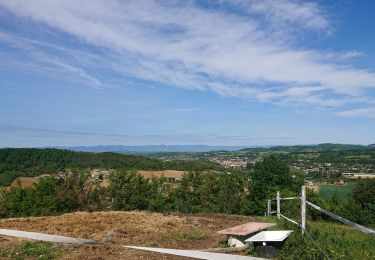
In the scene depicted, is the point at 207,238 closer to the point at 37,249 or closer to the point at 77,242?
the point at 77,242

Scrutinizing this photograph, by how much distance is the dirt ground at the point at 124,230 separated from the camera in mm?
10276

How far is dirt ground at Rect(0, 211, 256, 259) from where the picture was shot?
10.3 meters

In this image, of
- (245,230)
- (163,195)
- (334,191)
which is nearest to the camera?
(245,230)

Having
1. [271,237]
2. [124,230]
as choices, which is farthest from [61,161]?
[271,237]

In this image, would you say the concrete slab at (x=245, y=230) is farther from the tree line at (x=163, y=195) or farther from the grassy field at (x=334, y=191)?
the grassy field at (x=334, y=191)

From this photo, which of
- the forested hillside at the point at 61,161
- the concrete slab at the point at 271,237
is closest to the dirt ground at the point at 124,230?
the concrete slab at the point at 271,237

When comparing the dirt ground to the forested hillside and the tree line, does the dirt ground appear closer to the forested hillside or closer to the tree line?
the tree line

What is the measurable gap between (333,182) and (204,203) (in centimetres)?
6487

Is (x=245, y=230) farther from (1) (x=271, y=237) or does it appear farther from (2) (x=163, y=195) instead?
(2) (x=163, y=195)

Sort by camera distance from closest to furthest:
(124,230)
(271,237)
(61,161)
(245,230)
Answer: (271,237), (245,230), (124,230), (61,161)

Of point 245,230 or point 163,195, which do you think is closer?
point 245,230

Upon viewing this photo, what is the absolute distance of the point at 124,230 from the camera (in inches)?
548

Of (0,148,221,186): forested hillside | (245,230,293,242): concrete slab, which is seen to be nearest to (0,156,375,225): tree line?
(245,230,293,242): concrete slab

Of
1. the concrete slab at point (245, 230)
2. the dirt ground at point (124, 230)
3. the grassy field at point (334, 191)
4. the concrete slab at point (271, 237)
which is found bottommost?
the grassy field at point (334, 191)
